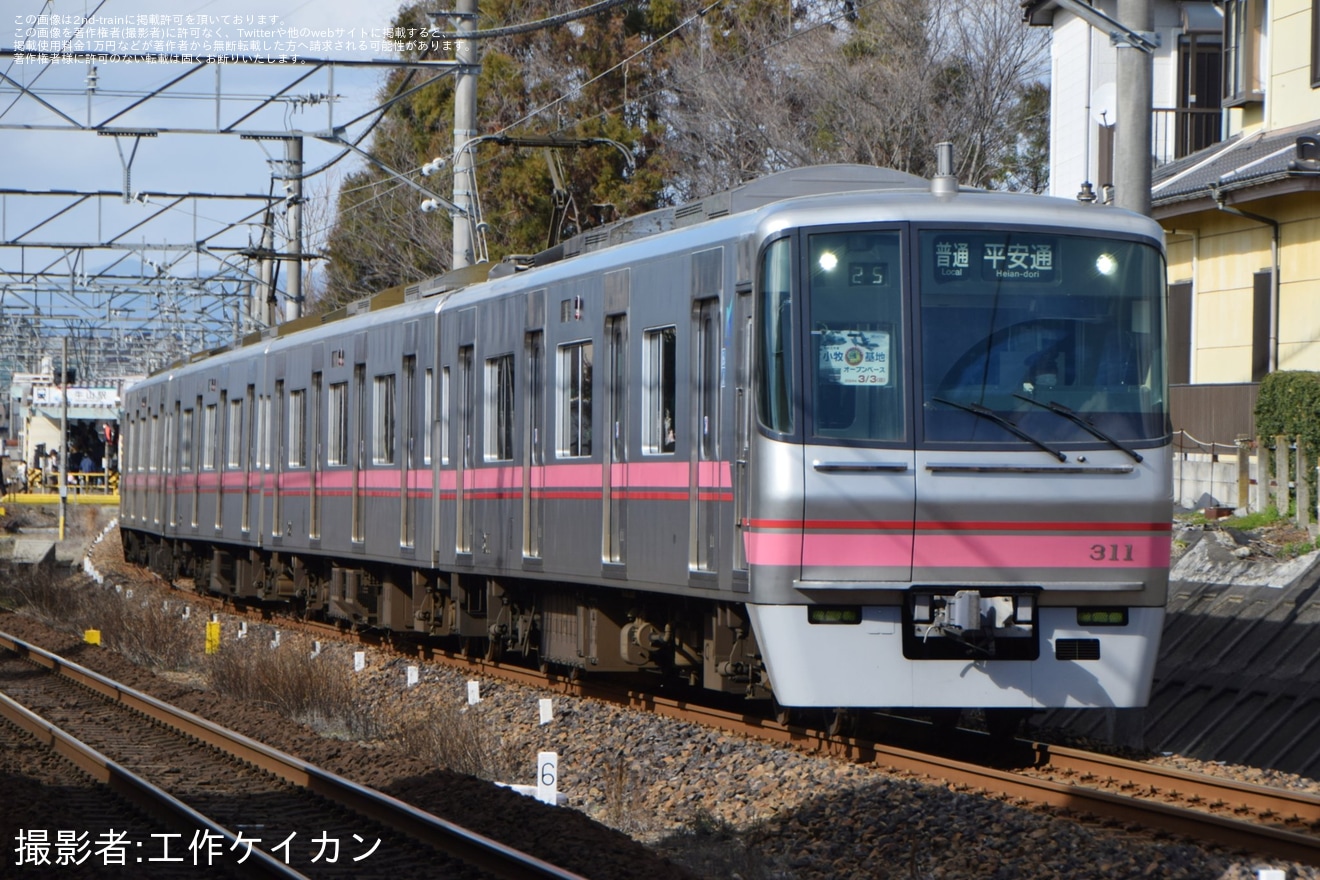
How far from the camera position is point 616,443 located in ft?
38.7

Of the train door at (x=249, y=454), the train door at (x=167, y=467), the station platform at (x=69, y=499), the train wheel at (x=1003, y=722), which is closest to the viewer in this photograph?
the train wheel at (x=1003, y=722)

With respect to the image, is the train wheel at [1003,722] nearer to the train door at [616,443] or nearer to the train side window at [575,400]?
the train door at [616,443]

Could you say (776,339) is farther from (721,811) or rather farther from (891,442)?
(721,811)

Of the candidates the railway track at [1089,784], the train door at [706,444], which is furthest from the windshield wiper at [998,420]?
the railway track at [1089,784]

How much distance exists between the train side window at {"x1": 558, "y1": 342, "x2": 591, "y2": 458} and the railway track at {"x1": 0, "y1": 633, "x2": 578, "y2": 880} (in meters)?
2.84

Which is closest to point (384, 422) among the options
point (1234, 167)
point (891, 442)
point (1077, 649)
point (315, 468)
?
point (315, 468)

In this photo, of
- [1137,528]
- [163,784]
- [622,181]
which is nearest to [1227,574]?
[1137,528]

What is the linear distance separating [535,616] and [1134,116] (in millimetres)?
5959

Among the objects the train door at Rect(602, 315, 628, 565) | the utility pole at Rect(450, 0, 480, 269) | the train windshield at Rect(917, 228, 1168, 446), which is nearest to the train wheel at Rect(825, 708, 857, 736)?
the train windshield at Rect(917, 228, 1168, 446)

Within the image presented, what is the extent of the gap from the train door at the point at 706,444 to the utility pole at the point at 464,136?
9900 mm

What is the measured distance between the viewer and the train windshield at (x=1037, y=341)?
963 cm

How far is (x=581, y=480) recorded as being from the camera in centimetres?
1235

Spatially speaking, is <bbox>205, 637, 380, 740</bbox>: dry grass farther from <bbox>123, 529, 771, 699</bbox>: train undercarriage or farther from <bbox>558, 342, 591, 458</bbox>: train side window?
<bbox>558, 342, 591, 458</bbox>: train side window

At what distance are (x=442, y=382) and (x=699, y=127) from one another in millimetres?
20993
